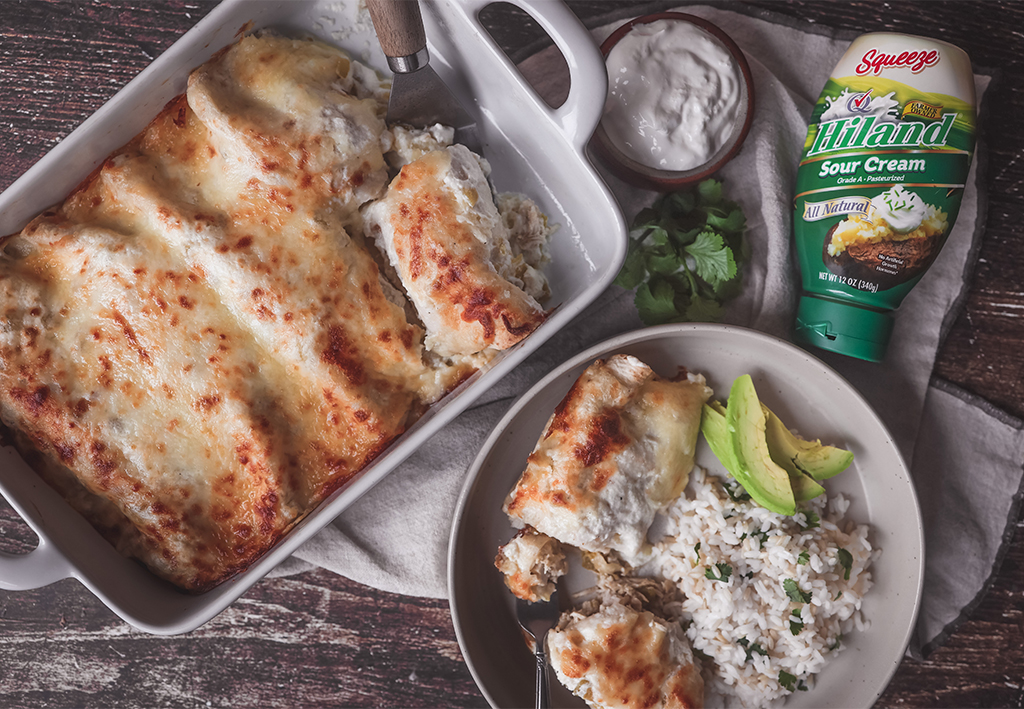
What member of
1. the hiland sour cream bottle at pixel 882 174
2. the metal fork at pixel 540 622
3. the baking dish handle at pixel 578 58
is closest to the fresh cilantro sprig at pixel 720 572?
the metal fork at pixel 540 622

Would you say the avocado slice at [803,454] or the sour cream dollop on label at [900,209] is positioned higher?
the sour cream dollop on label at [900,209]

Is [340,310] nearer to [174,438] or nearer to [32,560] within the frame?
[174,438]

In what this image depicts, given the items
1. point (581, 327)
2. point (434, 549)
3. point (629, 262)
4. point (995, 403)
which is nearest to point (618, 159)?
point (629, 262)

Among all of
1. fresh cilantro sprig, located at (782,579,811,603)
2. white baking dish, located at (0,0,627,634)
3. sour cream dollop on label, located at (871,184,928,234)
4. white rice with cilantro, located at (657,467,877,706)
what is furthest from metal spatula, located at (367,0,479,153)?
fresh cilantro sprig, located at (782,579,811,603)

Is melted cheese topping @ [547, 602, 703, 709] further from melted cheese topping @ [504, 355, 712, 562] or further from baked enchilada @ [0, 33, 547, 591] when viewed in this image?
baked enchilada @ [0, 33, 547, 591]

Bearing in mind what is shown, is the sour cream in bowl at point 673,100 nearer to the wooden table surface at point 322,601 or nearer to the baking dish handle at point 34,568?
the wooden table surface at point 322,601

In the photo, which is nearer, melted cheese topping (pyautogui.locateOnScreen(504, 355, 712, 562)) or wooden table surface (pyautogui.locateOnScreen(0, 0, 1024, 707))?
melted cheese topping (pyautogui.locateOnScreen(504, 355, 712, 562))
